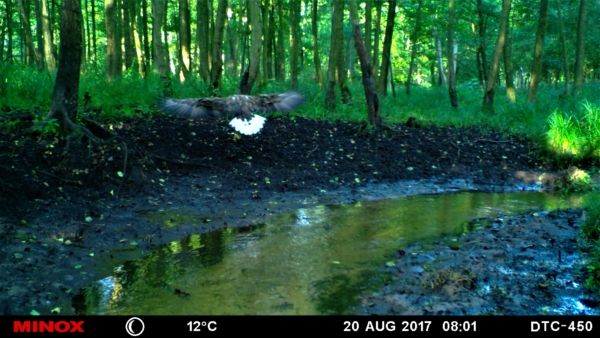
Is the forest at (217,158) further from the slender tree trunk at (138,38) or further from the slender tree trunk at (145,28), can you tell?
the slender tree trunk at (145,28)

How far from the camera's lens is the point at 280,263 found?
561cm

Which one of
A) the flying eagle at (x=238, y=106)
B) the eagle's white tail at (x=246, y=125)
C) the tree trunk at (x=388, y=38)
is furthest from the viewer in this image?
the tree trunk at (x=388, y=38)

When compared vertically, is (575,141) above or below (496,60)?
below

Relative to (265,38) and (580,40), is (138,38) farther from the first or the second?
(580,40)

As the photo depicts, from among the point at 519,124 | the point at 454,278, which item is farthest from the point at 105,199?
the point at 519,124

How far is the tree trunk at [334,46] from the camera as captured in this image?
1410 cm

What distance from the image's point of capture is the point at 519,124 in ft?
49.1
